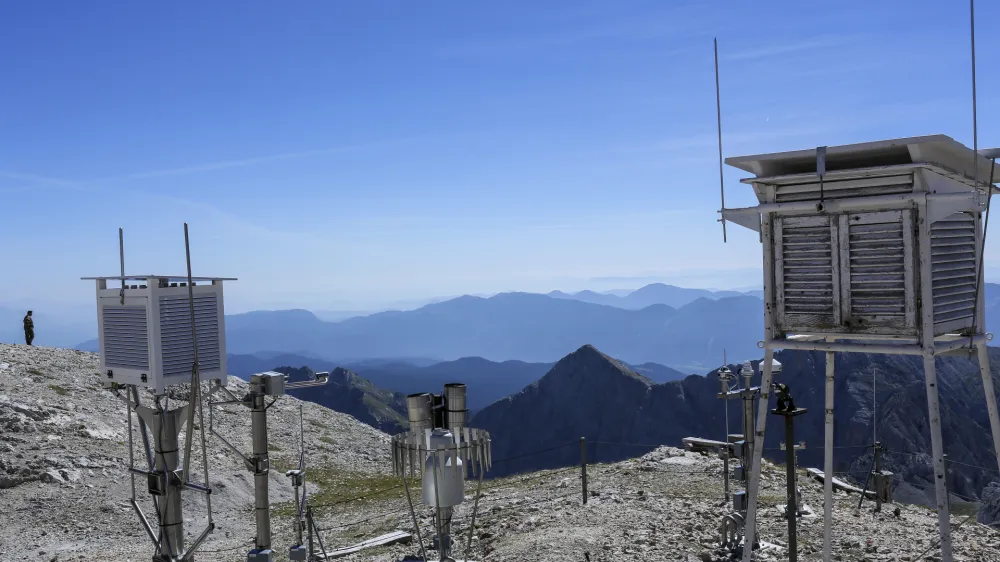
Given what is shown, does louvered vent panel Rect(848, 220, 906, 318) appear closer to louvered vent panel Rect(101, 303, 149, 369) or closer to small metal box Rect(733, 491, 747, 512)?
small metal box Rect(733, 491, 747, 512)

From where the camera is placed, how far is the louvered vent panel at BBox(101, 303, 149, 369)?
1148 cm

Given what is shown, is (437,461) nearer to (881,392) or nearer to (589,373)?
(881,392)

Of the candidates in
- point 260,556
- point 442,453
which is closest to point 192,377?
point 260,556

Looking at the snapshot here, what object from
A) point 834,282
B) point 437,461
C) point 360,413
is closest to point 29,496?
point 437,461

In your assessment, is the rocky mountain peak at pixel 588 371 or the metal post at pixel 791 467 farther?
the rocky mountain peak at pixel 588 371

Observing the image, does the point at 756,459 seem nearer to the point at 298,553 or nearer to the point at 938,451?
the point at 938,451

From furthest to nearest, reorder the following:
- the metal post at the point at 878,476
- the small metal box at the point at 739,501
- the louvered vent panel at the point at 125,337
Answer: the metal post at the point at 878,476
the small metal box at the point at 739,501
the louvered vent panel at the point at 125,337

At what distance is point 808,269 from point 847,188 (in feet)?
3.58

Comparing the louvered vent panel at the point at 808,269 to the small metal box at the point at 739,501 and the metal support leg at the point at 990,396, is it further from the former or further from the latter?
the small metal box at the point at 739,501

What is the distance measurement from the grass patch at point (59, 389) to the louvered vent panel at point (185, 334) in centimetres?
2334

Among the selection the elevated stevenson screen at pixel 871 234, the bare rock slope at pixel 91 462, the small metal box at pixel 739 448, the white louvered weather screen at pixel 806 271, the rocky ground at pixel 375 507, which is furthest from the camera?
the bare rock slope at pixel 91 462

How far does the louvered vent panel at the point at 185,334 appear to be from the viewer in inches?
449

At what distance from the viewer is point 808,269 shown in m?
9.64

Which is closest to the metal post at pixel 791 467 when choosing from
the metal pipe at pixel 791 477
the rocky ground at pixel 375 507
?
the metal pipe at pixel 791 477
